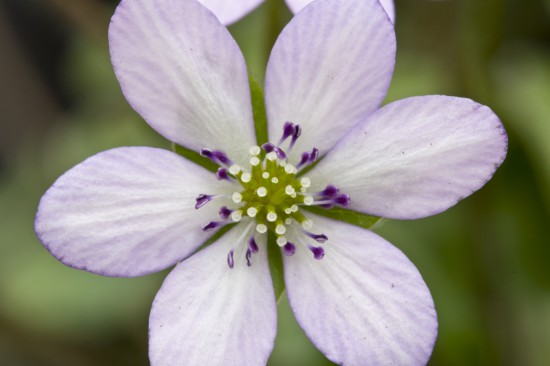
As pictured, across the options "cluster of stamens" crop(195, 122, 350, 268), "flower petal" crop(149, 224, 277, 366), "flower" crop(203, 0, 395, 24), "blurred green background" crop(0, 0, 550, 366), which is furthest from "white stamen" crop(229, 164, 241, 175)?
"blurred green background" crop(0, 0, 550, 366)

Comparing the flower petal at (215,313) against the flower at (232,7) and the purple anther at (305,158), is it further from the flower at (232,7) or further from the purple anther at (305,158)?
the flower at (232,7)

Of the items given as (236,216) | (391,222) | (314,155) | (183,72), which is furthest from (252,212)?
(391,222)

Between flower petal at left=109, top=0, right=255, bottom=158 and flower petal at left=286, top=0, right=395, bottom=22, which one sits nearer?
flower petal at left=109, top=0, right=255, bottom=158

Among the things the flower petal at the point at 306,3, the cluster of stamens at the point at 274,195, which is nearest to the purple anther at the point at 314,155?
the cluster of stamens at the point at 274,195

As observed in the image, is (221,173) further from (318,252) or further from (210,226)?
(318,252)

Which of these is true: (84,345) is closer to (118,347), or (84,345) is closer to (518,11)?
(118,347)

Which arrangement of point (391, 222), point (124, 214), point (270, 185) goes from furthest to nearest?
point (391, 222)
point (270, 185)
point (124, 214)

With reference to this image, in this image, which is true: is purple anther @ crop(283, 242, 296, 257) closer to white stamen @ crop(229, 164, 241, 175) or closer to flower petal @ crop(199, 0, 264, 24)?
white stamen @ crop(229, 164, 241, 175)
